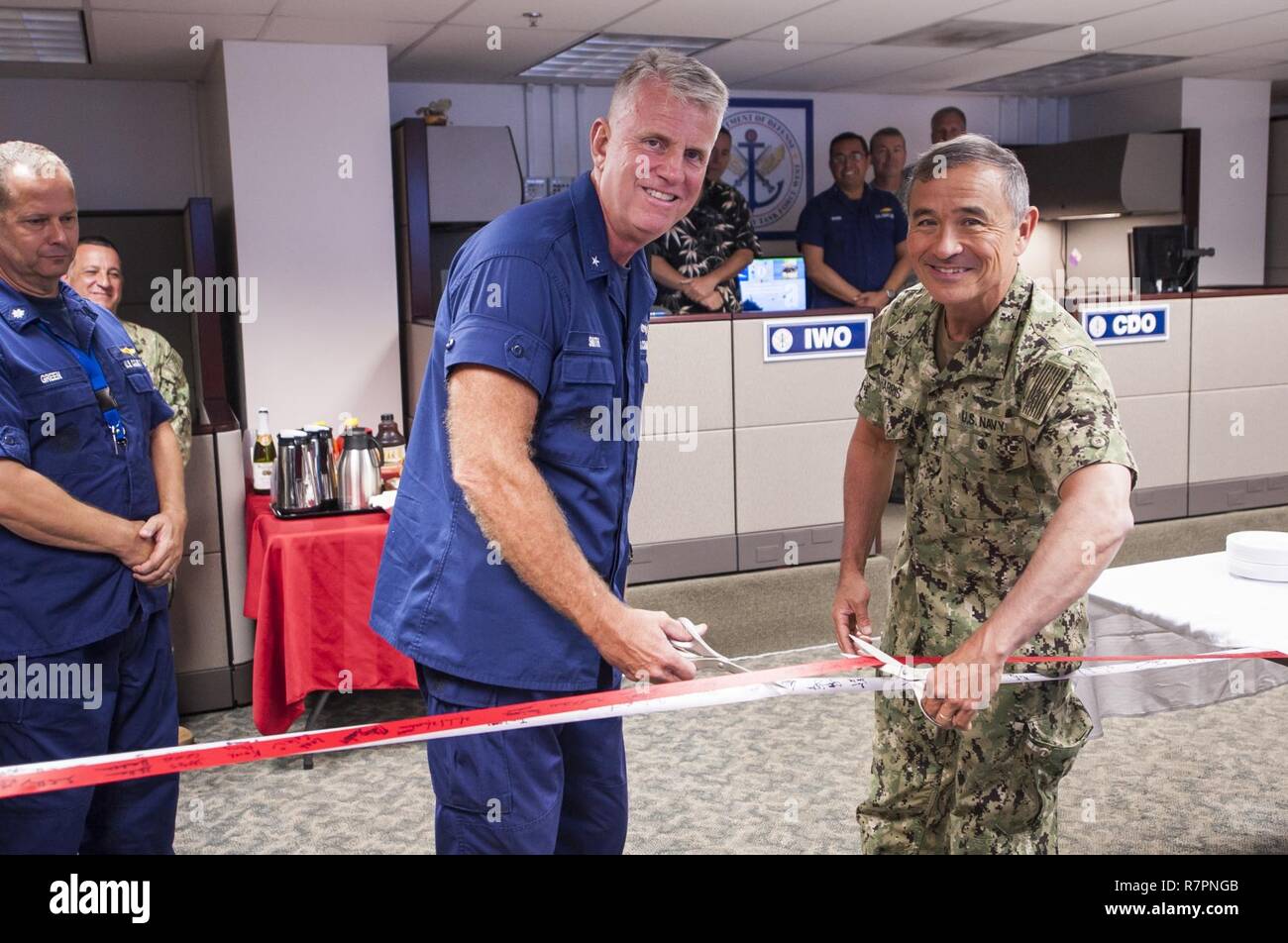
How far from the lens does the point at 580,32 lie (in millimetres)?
5523

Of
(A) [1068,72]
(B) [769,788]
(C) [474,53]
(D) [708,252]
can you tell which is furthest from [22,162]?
(A) [1068,72]

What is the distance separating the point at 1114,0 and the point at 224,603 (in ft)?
14.9

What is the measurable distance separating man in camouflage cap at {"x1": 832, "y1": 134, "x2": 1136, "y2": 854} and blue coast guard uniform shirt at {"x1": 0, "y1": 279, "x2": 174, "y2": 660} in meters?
1.45

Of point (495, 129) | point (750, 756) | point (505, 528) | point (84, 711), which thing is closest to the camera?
point (505, 528)

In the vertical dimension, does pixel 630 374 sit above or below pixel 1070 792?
above

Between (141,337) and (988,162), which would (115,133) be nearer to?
(141,337)

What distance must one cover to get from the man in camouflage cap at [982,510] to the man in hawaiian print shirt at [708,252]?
3.17 metres

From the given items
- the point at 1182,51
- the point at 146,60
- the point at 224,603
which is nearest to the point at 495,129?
the point at 146,60

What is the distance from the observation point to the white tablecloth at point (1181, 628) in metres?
2.20

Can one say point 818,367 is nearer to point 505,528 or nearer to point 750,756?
point 750,756

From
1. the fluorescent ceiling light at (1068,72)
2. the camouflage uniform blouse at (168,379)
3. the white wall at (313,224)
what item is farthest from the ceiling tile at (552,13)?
the fluorescent ceiling light at (1068,72)

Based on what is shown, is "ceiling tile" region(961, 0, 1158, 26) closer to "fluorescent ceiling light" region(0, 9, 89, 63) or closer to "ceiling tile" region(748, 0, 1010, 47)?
"ceiling tile" region(748, 0, 1010, 47)

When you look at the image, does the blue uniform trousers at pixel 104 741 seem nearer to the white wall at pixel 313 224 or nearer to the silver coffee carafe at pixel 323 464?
the silver coffee carafe at pixel 323 464

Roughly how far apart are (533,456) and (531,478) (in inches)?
4.9
